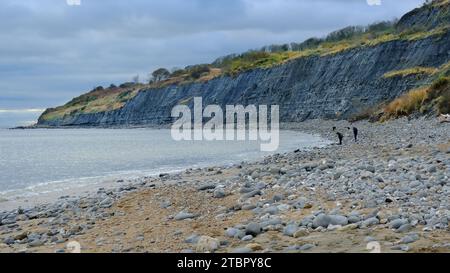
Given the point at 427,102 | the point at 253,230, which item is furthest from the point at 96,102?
the point at 253,230

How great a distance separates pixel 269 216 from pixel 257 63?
92508 millimetres

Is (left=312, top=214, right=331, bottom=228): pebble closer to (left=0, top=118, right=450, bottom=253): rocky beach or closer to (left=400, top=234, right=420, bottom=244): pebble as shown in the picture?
(left=0, top=118, right=450, bottom=253): rocky beach

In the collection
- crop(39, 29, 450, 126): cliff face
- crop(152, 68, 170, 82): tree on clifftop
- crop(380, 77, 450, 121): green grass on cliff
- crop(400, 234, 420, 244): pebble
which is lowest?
crop(400, 234, 420, 244): pebble

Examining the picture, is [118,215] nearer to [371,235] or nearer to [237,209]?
[237,209]

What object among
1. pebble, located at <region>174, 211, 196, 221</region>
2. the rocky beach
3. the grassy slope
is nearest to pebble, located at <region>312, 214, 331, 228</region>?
the rocky beach

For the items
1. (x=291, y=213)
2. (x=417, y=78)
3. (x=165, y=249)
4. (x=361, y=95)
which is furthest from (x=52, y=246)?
(x=361, y=95)

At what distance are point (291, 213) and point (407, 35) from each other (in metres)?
66.9

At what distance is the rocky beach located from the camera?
6.89m

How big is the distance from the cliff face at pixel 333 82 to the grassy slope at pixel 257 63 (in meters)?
1.46

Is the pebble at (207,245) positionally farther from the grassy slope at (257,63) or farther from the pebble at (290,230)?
the grassy slope at (257,63)

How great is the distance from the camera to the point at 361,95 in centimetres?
6675

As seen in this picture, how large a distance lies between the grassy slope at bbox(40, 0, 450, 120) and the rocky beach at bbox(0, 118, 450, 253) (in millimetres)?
49631

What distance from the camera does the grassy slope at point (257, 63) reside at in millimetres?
70312

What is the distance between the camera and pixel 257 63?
10000 centimetres
